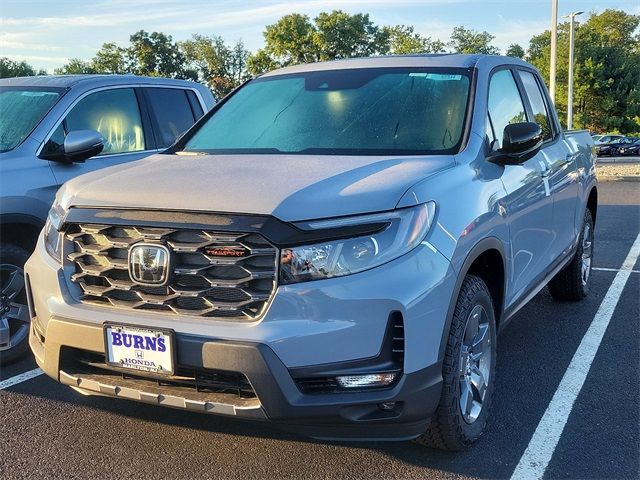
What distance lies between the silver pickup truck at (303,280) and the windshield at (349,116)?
0.07 ft

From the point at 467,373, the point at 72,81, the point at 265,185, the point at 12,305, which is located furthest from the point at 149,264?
the point at 72,81

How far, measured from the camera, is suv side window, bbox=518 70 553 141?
4.73m

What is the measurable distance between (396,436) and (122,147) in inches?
139

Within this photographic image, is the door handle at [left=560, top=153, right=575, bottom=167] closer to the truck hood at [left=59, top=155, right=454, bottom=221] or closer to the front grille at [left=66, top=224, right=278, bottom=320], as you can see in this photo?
the truck hood at [left=59, top=155, right=454, bottom=221]

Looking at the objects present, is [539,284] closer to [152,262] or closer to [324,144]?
[324,144]

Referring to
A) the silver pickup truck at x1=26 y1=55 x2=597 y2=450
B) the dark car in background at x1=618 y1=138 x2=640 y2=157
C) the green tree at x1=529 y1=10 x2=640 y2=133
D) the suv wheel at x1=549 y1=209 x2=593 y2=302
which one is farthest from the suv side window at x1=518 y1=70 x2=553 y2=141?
the green tree at x1=529 y1=10 x2=640 y2=133

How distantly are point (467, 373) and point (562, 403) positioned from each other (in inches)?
37.6

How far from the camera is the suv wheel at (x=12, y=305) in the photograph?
4.31 m

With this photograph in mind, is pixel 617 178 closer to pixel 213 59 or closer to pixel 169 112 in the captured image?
pixel 169 112

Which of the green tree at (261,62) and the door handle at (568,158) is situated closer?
the door handle at (568,158)

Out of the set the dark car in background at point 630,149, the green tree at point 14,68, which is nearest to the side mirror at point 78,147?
the dark car in background at point 630,149

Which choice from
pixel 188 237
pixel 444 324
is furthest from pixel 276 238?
pixel 444 324

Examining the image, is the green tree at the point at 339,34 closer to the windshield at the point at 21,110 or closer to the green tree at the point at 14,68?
the green tree at the point at 14,68

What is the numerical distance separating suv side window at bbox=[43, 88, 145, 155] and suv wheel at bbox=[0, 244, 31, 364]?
0.81 m
